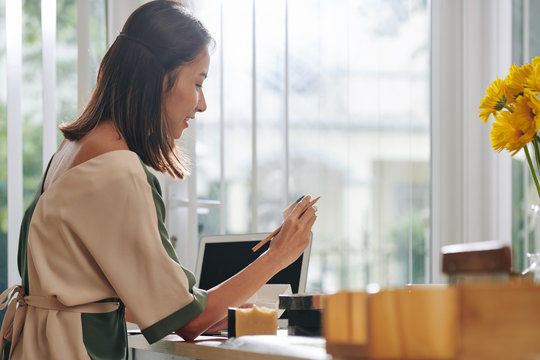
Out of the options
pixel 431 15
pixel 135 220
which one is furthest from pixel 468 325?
pixel 431 15

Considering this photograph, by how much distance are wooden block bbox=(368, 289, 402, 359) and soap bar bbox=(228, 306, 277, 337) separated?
61 centimetres

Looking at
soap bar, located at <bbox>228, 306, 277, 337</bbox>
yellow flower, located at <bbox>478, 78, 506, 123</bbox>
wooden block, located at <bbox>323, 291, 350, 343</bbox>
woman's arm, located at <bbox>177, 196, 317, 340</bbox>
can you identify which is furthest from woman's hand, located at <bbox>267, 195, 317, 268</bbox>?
wooden block, located at <bbox>323, 291, 350, 343</bbox>

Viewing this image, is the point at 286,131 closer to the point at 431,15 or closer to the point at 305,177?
the point at 305,177

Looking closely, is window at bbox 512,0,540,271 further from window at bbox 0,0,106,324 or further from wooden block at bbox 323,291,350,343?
wooden block at bbox 323,291,350,343

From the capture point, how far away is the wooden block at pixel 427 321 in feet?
2.08

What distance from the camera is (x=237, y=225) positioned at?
251 centimetres

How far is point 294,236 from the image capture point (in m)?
1.34

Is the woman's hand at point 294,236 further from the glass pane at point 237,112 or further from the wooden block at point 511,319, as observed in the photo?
the glass pane at point 237,112

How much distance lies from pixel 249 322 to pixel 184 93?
17.8 inches

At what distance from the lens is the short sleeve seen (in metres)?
1.17

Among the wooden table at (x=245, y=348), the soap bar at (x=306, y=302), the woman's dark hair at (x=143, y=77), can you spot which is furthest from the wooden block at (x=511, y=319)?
the woman's dark hair at (x=143, y=77)

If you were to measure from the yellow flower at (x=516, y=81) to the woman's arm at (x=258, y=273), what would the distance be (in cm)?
41

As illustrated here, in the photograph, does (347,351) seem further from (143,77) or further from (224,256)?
(224,256)

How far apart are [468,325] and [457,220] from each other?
2.19 meters
